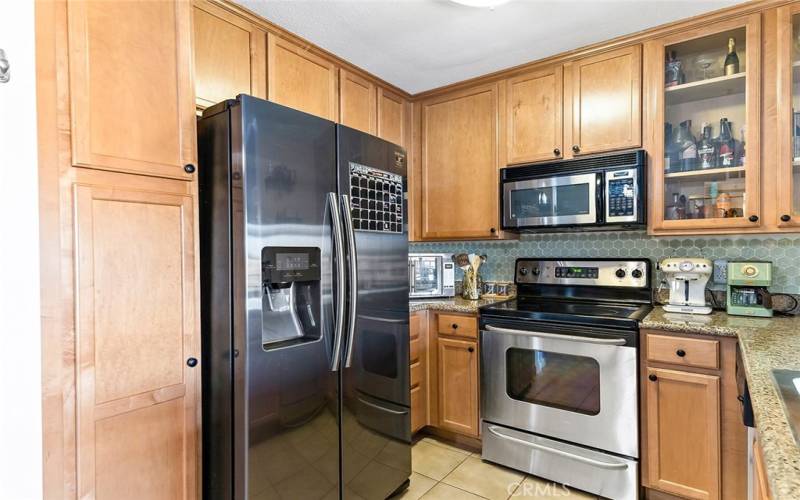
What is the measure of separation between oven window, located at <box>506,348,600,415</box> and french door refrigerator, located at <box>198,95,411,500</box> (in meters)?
0.80

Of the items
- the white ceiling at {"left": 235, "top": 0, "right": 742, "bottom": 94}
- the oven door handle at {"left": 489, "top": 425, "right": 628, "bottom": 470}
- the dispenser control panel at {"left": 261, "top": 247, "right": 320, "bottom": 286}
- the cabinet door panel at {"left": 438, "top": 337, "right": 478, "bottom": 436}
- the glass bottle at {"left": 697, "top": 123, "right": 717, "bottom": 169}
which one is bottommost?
the oven door handle at {"left": 489, "top": 425, "right": 628, "bottom": 470}

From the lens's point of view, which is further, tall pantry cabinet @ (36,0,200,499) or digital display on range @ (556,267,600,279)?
digital display on range @ (556,267,600,279)

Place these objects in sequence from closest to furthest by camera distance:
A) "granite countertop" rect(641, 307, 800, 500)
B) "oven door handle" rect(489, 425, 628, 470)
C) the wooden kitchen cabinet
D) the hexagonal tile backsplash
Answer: "granite countertop" rect(641, 307, 800, 500)
"oven door handle" rect(489, 425, 628, 470)
the hexagonal tile backsplash
the wooden kitchen cabinet

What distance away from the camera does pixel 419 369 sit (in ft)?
8.36

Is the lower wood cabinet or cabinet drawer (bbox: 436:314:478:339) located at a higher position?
cabinet drawer (bbox: 436:314:478:339)

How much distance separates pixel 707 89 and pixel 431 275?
1.82 m

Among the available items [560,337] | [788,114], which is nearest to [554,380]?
[560,337]

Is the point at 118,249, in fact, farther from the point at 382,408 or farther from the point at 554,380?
the point at 554,380

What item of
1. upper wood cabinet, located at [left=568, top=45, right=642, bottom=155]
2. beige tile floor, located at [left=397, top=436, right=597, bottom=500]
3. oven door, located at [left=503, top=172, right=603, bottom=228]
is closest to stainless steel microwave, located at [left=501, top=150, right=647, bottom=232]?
oven door, located at [left=503, top=172, right=603, bottom=228]

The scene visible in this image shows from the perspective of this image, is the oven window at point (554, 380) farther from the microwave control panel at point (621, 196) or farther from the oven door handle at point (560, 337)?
the microwave control panel at point (621, 196)

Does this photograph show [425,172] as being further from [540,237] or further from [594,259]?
[594,259]

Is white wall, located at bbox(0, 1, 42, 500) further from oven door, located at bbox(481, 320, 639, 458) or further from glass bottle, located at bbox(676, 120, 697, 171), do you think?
glass bottle, located at bbox(676, 120, 697, 171)

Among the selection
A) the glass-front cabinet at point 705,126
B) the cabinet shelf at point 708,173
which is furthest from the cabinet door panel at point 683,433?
the cabinet shelf at point 708,173

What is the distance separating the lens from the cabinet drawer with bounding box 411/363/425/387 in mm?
2495
